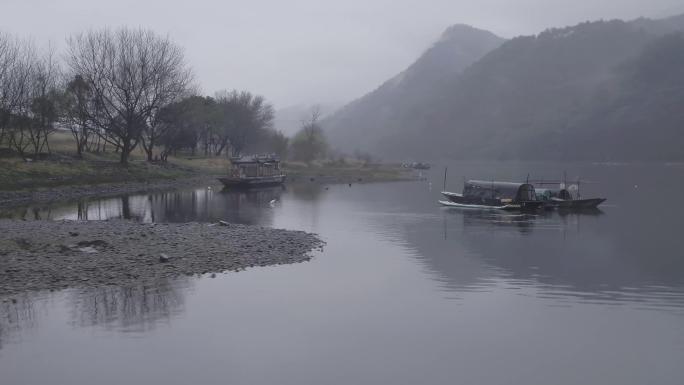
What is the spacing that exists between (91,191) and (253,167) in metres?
27.0

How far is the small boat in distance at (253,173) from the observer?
261 ft

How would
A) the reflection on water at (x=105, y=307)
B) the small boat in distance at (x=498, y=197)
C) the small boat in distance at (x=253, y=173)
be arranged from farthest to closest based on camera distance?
the small boat in distance at (x=253, y=173) < the small boat in distance at (x=498, y=197) < the reflection on water at (x=105, y=307)

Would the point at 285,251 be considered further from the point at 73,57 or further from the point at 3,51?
the point at 73,57

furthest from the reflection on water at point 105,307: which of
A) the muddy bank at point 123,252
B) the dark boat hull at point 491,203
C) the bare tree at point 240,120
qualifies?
the bare tree at point 240,120

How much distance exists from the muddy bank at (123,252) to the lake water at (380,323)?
1117 mm

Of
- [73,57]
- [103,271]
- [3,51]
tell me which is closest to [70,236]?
[103,271]

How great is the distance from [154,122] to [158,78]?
6.92 m

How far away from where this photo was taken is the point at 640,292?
23.3 metres

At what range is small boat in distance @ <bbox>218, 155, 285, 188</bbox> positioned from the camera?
261 ft

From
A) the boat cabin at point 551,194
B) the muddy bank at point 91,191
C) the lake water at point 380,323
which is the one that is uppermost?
the boat cabin at point 551,194

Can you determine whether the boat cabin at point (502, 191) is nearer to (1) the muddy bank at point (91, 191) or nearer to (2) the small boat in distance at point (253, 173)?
(2) the small boat in distance at point (253, 173)

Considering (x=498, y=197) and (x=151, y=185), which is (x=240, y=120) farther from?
(x=498, y=197)

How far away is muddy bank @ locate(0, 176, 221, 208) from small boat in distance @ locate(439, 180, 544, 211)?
34616 mm

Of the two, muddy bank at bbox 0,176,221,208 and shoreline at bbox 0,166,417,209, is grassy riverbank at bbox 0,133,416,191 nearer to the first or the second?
shoreline at bbox 0,166,417,209
